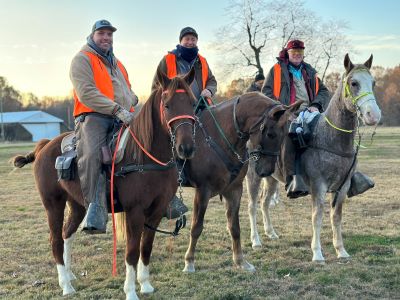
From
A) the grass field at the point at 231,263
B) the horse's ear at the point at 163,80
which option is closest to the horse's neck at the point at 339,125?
the grass field at the point at 231,263

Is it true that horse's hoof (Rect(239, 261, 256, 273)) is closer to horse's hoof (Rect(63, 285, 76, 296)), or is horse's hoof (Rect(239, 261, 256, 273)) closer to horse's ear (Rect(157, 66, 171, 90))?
horse's hoof (Rect(63, 285, 76, 296))

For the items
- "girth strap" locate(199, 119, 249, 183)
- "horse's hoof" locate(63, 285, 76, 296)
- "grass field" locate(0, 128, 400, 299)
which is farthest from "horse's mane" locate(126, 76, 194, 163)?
"horse's hoof" locate(63, 285, 76, 296)

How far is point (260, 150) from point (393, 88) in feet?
248

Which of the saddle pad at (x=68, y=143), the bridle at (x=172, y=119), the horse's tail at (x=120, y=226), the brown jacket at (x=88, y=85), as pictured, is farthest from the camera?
the horse's tail at (x=120, y=226)

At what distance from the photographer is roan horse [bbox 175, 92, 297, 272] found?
5289 millimetres

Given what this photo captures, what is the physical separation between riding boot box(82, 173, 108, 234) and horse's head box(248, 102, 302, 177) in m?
1.91

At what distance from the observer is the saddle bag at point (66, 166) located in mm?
4871

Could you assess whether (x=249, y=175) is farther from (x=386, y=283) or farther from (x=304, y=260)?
(x=386, y=283)

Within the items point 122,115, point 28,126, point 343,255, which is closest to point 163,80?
point 122,115

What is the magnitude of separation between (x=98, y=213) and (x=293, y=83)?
4055 millimetres

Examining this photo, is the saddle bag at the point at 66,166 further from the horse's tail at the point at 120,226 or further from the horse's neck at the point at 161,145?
the horse's neck at the point at 161,145

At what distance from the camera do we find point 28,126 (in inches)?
2849

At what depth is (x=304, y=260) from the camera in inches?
249

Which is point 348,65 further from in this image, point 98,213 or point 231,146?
point 98,213
